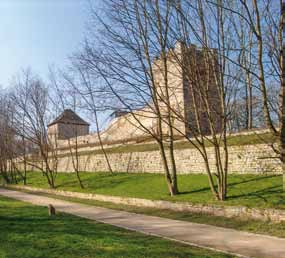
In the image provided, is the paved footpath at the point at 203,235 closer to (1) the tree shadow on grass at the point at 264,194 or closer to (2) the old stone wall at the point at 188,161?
(2) the old stone wall at the point at 188,161

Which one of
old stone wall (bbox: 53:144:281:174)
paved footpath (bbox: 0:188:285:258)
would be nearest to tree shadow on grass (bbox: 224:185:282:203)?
old stone wall (bbox: 53:144:281:174)

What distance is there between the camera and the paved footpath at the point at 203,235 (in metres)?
6.76

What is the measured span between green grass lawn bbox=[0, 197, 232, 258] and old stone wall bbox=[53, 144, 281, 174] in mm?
4295

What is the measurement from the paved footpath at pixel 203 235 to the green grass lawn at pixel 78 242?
1.71ft

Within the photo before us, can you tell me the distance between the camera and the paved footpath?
6758 millimetres

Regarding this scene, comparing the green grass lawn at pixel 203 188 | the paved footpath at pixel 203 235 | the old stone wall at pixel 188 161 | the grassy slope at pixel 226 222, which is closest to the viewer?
the paved footpath at pixel 203 235

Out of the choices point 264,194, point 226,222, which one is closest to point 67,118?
point 264,194

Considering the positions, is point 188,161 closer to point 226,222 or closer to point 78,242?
point 226,222

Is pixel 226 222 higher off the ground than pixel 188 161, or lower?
lower

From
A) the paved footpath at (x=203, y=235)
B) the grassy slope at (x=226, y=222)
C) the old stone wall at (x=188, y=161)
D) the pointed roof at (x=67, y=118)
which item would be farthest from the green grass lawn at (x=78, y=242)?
the pointed roof at (x=67, y=118)

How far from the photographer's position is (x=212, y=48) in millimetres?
11945

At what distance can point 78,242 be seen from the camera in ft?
23.4

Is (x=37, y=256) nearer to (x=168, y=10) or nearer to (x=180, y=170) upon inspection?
(x=168, y=10)

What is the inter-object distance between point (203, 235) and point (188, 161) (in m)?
11.4
